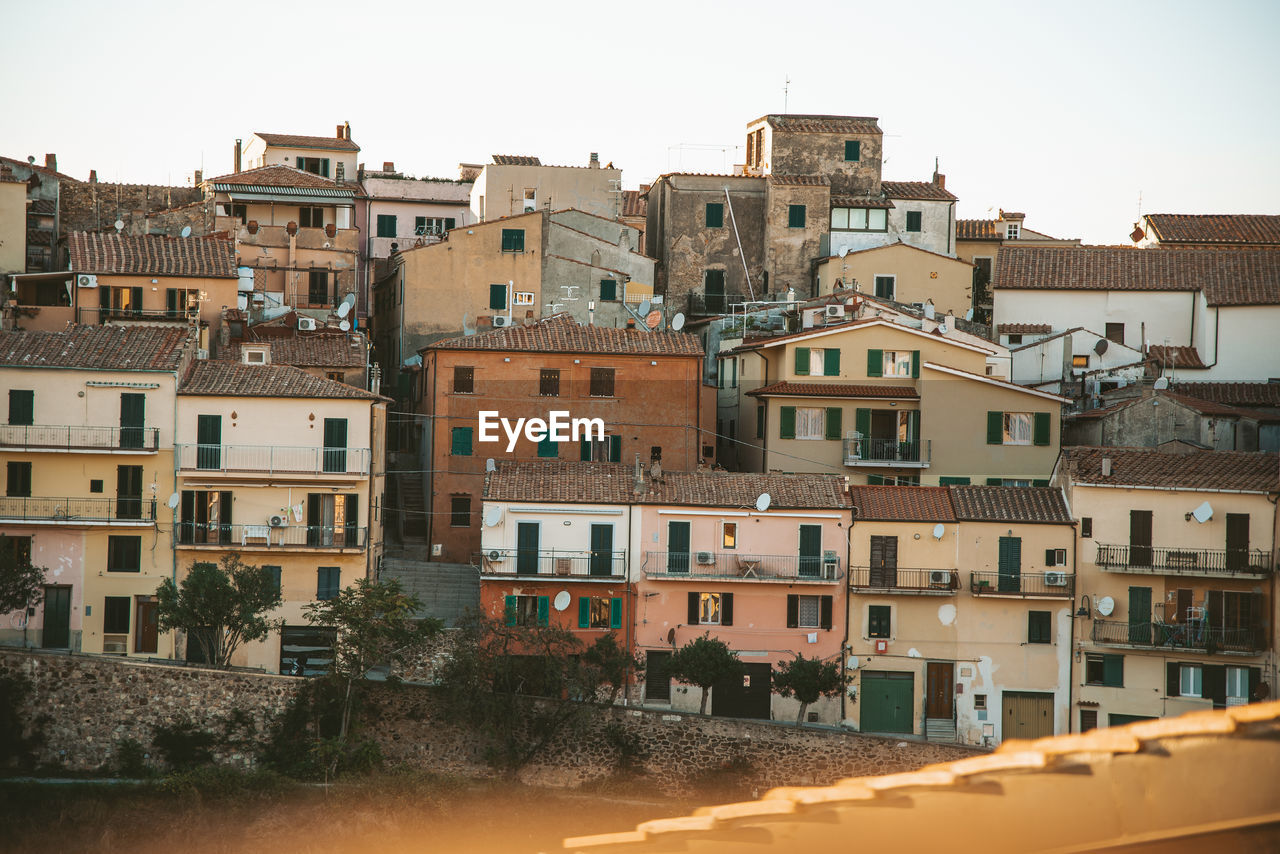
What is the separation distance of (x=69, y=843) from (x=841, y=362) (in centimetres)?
2722

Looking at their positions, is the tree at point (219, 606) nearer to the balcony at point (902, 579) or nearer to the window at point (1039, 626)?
the balcony at point (902, 579)

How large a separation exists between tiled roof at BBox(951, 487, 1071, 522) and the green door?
5080mm

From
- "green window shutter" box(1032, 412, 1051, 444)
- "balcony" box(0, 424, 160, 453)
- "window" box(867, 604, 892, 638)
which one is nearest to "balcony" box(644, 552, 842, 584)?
"window" box(867, 604, 892, 638)

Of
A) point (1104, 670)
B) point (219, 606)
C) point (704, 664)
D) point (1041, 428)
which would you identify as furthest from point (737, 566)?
point (219, 606)

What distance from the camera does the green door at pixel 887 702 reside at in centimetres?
3747

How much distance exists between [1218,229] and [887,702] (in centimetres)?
3291

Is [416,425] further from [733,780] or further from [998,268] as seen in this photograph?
[998,268]

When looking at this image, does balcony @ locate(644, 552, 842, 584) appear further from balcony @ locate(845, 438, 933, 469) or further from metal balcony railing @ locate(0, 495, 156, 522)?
metal balcony railing @ locate(0, 495, 156, 522)

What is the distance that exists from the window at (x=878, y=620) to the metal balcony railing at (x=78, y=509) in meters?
20.8

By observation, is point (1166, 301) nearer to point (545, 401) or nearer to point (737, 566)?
point (737, 566)

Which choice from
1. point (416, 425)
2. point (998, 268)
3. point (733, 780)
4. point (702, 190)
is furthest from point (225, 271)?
point (998, 268)

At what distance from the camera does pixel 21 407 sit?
37469 mm

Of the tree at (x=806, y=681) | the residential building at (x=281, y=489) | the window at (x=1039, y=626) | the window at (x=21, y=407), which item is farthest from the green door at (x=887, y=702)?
the window at (x=21, y=407)

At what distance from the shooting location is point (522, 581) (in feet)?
123
